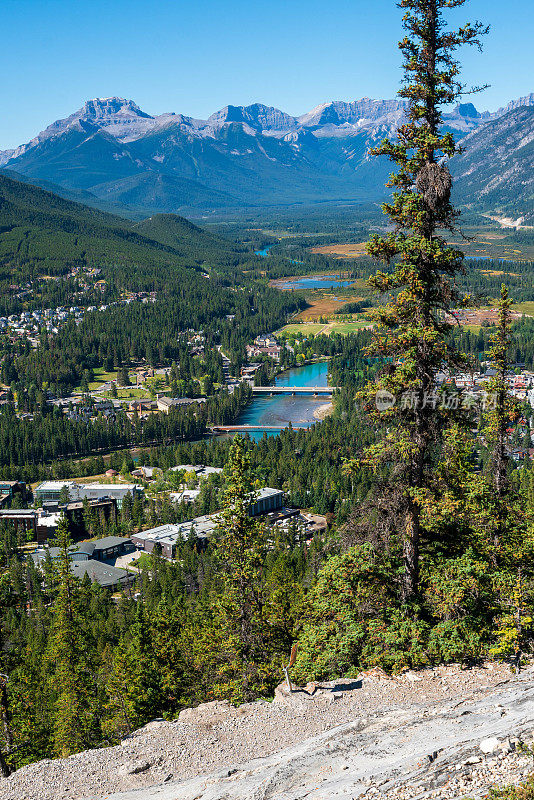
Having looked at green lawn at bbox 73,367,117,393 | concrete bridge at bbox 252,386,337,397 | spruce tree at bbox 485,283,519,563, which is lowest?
concrete bridge at bbox 252,386,337,397

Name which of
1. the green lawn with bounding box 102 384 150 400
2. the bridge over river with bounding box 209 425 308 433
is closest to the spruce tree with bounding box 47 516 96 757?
the bridge over river with bounding box 209 425 308 433

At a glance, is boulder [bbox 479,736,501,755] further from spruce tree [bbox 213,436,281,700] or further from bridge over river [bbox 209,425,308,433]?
bridge over river [bbox 209,425,308,433]

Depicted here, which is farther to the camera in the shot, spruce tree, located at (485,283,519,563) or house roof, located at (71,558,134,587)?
house roof, located at (71,558,134,587)

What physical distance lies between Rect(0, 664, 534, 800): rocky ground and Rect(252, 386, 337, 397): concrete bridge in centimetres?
11340

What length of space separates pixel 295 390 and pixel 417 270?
119472mm

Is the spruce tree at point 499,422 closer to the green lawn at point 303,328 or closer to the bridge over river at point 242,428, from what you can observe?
the bridge over river at point 242,428

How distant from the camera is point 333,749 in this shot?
1259 cm

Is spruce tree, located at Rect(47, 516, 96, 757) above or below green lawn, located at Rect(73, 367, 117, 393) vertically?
above

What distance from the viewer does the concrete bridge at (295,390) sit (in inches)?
5172

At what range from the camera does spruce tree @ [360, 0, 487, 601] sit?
1488 cm

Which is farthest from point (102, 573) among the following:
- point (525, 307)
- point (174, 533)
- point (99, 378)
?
point (525, 307)

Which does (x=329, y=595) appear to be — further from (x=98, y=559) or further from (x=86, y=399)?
(x=86, y=399)

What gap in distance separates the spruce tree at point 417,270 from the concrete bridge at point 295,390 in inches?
4455

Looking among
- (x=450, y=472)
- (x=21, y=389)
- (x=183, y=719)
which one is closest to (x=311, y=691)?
(x=183, y=719)
